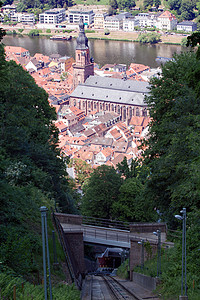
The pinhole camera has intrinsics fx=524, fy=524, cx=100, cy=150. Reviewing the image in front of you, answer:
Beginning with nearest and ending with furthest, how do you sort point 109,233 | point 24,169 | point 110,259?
point 24,169
point 109,233
point 110,259

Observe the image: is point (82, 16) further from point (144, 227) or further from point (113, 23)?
point (144, 227)

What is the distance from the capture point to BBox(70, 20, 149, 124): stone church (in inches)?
2859

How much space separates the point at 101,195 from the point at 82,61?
54429 millimetres

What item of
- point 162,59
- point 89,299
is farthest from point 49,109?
point 162,59

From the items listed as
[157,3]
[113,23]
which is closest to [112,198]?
Answer: [113,23]

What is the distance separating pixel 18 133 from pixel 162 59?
250ft

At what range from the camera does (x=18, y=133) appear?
17703 millimetres

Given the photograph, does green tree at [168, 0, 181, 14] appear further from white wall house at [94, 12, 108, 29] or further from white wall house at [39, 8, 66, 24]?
white wall house at [39, 8, 66, 24]

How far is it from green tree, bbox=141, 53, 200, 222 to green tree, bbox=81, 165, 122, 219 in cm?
564

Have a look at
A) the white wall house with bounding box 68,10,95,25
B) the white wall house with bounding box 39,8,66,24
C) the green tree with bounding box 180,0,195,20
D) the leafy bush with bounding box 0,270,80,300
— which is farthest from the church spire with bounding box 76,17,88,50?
the leafy bush with bounding box 0,270,80,300

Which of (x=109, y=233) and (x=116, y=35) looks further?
(x=116, y=35)

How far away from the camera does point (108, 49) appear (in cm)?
10300

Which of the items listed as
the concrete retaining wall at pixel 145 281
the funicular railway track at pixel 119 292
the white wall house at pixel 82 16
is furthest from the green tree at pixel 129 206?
the white wall house at pixel 82 16

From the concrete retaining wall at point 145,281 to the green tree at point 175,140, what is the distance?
1.93m
